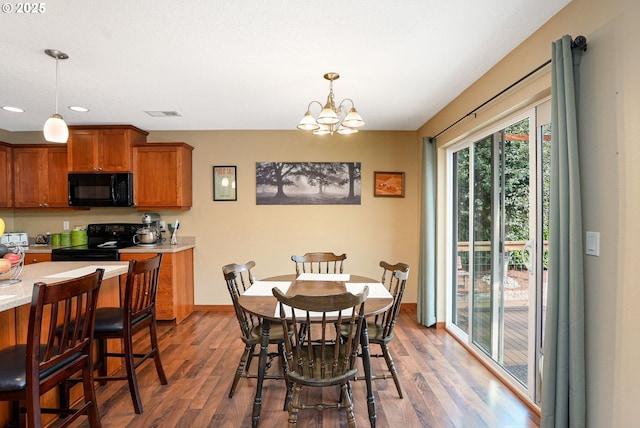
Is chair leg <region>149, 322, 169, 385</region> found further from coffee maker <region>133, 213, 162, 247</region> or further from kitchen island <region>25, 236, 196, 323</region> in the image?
coffee maker <region>133, 213, 162, 247</region>

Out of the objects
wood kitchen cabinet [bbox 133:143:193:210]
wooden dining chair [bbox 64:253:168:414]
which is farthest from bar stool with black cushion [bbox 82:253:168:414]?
wood kitchen cabinet [bbox 133:143:193:210]

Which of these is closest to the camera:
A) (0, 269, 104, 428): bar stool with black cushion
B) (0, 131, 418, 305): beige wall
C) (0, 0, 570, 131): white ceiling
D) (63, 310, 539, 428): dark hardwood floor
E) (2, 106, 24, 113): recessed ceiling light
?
(0, 269, 104, 428): bar stool with black cushion

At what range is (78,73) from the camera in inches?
104

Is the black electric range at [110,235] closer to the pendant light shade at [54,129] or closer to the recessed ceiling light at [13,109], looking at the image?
the recessed ceiling light at [13,109]

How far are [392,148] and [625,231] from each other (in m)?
3.14

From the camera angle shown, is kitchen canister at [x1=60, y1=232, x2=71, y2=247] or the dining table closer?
the dining table

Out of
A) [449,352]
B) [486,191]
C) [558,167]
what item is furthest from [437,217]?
[558,167]

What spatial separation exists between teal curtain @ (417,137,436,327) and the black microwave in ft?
11.8

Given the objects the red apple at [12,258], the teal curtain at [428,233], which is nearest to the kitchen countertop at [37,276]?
the red apple at [12,258]

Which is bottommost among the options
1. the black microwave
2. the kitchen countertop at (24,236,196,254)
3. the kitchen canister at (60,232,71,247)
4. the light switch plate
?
the kitchen countertop at (24,236,196,254)

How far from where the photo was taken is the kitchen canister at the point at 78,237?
4.34 m

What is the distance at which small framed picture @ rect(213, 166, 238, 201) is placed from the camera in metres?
4.46

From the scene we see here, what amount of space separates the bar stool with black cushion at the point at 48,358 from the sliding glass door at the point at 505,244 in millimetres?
2679

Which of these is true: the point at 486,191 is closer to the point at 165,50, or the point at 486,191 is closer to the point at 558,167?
the point at 558,167
